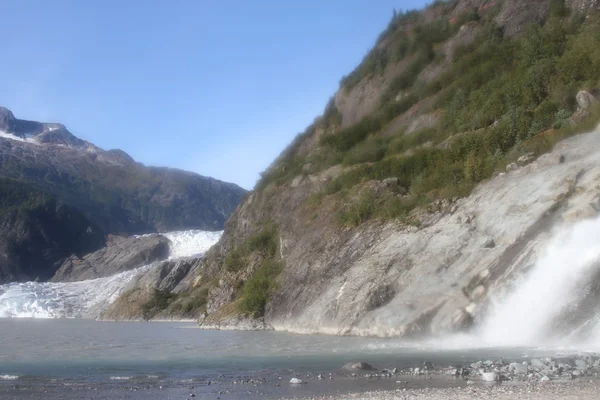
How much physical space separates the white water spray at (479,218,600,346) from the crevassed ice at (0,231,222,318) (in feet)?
233

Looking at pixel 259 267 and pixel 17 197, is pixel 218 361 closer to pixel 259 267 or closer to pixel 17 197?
pixel 259 267

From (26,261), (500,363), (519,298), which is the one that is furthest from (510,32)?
(26,261)

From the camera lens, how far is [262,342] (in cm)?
2909

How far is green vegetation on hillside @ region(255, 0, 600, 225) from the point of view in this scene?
111 feet

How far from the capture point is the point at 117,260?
381 feet

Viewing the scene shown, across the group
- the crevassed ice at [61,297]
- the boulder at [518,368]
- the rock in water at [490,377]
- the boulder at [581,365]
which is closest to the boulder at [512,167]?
the boulder at [581,365]

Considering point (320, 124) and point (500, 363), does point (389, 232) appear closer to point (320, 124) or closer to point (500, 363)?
point (500, 363)

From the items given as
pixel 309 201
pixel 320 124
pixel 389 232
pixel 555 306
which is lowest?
pixel 555 306

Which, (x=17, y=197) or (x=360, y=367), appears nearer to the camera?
(x=360, y=367)

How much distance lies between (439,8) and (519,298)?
46208mm

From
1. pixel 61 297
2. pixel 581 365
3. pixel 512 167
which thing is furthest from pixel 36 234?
pixel 581 365

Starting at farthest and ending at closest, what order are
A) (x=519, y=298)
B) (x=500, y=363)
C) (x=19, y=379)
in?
(x=519, y=298), (x=19, y=379), (x=500, y=363)

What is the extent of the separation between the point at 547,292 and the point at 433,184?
1331 centimetres

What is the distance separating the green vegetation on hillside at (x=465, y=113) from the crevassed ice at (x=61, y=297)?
156 feet
